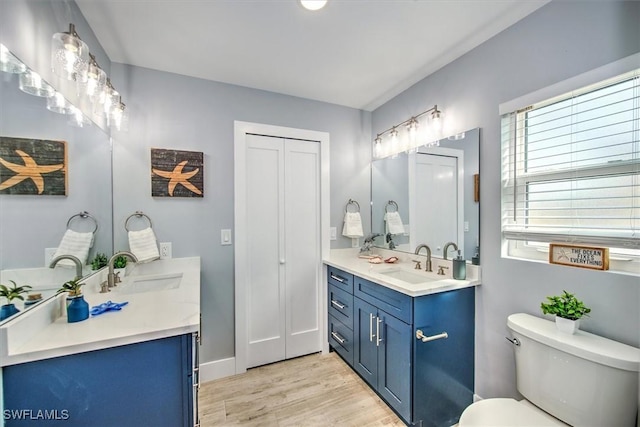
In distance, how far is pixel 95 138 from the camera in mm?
1602

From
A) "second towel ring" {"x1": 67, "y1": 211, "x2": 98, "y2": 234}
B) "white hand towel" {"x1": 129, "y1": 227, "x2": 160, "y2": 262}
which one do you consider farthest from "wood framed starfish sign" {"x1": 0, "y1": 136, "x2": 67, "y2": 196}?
"white hand towel" {"x1": 129, "y1": 227, "x2": 160, "y2": 262}

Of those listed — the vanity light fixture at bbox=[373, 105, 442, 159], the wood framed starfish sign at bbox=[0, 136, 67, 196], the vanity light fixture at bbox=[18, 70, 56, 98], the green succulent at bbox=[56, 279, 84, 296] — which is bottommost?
the green succulent at bbox=[56, 279, 84, 296]

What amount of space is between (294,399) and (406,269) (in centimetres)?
127

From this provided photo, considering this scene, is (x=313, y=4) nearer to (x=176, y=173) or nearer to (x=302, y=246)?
(x=176, y=173)

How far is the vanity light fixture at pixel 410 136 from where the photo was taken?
2003 mm

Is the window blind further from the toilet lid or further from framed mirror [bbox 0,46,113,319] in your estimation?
framed mirror [bbox 0,46,113,319]

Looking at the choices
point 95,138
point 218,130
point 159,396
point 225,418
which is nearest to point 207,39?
point 218,130

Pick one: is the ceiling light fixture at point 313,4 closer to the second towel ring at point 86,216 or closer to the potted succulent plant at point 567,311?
the second towel ring at point 86,216

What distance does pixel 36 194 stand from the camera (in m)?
1.09

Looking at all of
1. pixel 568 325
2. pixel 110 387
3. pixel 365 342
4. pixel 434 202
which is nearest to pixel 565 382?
pixel 568 325

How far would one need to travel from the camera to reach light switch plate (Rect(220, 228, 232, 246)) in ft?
7.18

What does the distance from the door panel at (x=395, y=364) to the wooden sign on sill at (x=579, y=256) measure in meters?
0.83

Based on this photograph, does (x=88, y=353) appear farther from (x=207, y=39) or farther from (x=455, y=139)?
(x=455, y=139)

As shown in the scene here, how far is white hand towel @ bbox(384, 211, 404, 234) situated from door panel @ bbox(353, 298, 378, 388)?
30.6 inches
